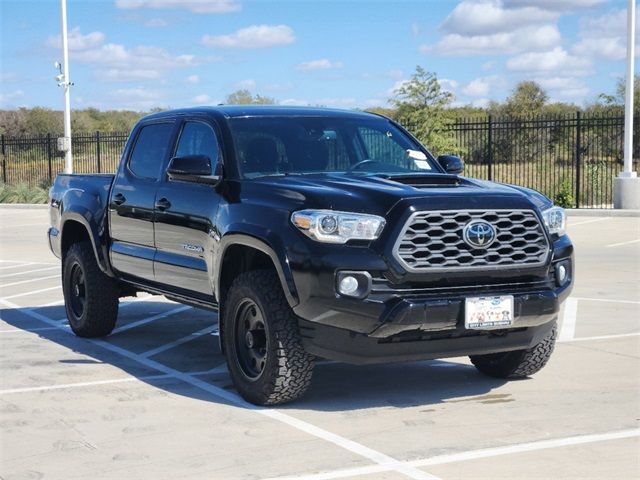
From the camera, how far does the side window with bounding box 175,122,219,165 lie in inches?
297

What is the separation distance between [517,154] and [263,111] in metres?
28.6

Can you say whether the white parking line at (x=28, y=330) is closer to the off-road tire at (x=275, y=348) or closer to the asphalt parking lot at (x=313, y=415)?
the asphalt parking lot at (x=313, y=415)

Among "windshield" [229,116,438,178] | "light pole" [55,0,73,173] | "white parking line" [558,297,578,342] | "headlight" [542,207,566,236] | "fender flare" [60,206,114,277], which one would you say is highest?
"light pole" [55,0,73,173]

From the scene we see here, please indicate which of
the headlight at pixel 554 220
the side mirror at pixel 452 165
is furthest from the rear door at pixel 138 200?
the headlight at pixel 554 220

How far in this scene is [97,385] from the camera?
7312 millimetres

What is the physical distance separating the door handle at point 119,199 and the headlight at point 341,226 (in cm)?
292

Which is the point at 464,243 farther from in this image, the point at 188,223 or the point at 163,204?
the point at 163,204

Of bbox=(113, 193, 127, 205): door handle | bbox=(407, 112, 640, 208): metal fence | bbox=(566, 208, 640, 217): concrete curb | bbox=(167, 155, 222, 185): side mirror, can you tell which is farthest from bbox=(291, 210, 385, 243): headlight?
bbox=(407, 112, 640, 208): metal fence

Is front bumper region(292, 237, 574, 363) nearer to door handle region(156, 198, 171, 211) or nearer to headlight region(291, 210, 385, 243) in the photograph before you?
headlight region(291, 210, 385, 243)

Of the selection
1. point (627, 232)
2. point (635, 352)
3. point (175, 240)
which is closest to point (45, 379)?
point (175, 240)

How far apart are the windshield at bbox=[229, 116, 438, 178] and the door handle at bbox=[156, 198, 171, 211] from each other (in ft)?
2.67

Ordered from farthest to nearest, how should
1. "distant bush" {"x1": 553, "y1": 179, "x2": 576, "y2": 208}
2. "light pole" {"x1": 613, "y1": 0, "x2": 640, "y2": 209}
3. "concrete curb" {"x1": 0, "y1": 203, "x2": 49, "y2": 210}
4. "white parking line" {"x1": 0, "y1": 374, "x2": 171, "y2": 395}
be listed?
1. "concrete curb" {"x1": 0, "y1": 203, "x2": 49, "y2": 210}
2. "distant bush" {"x1": 553, "y1": 179, "x2": 576, "y2": 208}
3. "light pole" {"x1": 613, "y1": 0, "x2": 640, "y2": 209}
4. "white parking line" {"x1": 0, "y1": 374, "x2": 171, "y2": 395}

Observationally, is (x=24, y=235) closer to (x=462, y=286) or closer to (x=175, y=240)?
(x=175, y=240)

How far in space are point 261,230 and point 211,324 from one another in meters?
3.85
